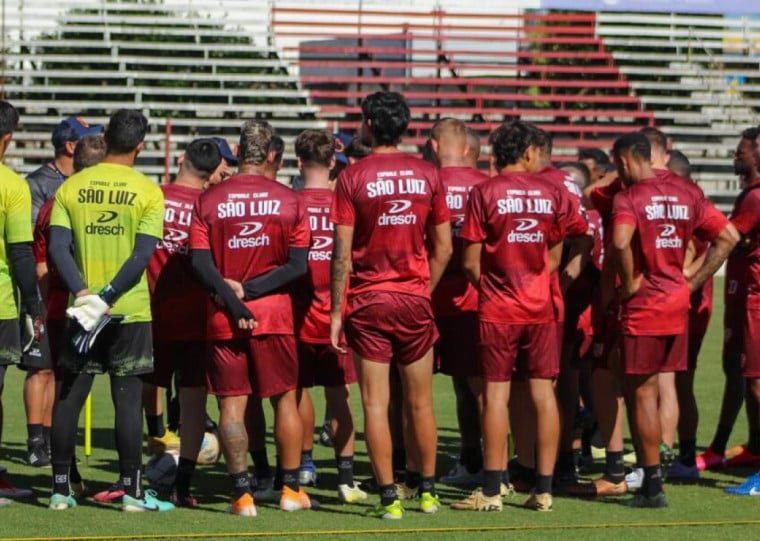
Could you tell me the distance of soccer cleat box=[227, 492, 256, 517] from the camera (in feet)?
22.5

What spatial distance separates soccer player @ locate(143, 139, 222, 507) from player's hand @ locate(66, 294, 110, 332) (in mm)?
768

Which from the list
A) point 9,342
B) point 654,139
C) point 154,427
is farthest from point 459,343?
point 9,342

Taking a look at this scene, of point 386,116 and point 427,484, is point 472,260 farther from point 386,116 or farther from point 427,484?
point 427,484

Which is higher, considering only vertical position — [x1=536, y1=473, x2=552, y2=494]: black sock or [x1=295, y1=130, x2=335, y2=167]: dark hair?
[x1=295, y1=130, x2=335, y2=167]: dark hair

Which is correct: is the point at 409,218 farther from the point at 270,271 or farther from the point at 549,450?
the point at 549,450

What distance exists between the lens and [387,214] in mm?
6762

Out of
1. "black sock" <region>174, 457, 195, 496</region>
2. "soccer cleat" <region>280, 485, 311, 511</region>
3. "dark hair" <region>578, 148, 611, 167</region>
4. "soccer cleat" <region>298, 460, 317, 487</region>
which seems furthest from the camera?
"dark hair" <region>578, 148, 611, 167</region>

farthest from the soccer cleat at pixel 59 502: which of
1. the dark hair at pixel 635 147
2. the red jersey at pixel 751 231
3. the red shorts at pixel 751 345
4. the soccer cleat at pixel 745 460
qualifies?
the soccer cleat at pixel 745 460

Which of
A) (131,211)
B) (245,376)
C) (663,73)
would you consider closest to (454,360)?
(245,376)

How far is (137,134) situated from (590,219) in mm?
2895

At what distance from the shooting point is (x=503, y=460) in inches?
277

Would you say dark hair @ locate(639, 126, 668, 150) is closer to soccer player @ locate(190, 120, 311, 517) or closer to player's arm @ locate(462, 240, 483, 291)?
player's arm @ locate(462, 240, 483, 291)

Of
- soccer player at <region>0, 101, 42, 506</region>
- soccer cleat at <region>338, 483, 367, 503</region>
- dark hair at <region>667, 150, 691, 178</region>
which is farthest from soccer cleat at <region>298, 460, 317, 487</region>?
dark hair at <region>667, 150, 691, 178</region>

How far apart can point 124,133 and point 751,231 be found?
3.54 metres
